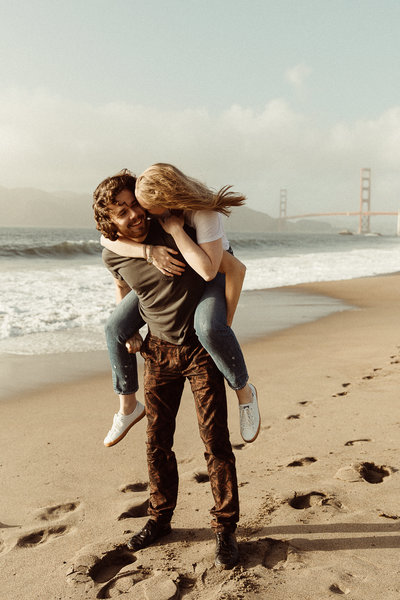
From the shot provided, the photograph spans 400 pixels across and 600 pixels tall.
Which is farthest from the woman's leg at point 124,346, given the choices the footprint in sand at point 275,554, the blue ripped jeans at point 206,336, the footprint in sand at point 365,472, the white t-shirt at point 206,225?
the footprint in sand at point 365,472

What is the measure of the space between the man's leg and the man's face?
1.30 feet

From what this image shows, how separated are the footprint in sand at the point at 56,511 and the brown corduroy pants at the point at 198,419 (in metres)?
0.40

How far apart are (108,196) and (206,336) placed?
522mm

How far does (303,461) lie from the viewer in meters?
2.34

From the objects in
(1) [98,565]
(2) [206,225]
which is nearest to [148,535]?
(1) [98,565]

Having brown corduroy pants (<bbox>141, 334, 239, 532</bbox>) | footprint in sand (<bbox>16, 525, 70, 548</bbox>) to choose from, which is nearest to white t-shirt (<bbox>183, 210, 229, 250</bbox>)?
brown corduroy pants (<bbox>141, 334, 239, 532</bbox>)

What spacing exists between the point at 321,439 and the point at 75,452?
1.22 meters

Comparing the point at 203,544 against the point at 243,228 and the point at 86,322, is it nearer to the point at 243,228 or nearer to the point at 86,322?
the point at 86,322

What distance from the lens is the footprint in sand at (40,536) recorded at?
181 cm

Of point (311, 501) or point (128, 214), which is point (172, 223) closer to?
point (128, 214)

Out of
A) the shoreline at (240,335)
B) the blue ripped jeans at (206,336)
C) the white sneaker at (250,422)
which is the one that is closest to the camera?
the blue ripped jeans at (206,336)

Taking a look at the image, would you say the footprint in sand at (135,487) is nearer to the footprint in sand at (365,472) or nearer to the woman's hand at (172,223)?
the footprint in sand at (365,472)

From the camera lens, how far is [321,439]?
8.43 ft

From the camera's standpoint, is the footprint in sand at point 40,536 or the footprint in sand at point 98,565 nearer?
the footprint in sand at point 98,565
